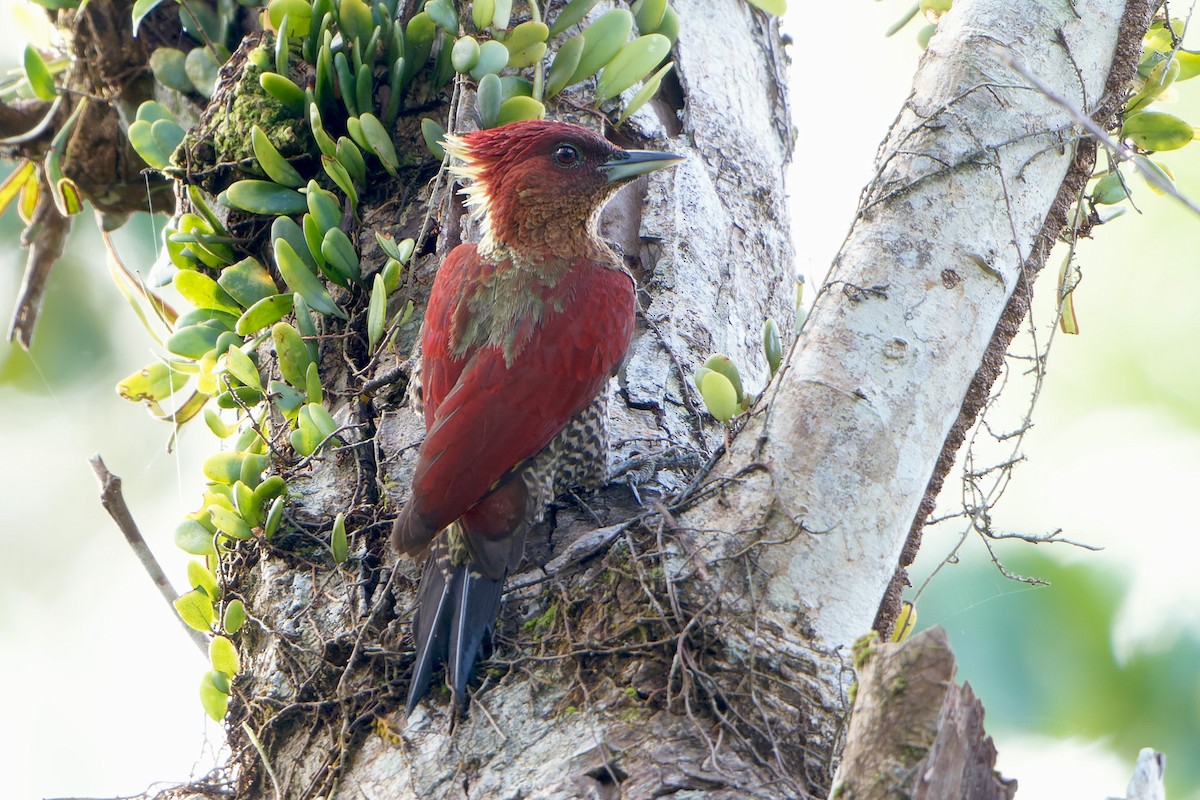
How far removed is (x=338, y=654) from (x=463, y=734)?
40 cm

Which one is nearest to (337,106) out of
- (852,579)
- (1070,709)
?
(852,579)

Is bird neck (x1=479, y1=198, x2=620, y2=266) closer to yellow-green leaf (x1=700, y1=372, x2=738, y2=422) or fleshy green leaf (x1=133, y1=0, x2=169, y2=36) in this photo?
yellow-green leaf (x1=700, y1=372, x2=738, y2=422)

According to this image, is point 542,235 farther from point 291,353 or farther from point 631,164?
point 291,353

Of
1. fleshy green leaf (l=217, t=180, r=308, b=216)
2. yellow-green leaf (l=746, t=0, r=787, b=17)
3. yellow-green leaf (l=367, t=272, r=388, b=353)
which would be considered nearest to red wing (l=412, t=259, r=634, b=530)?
yellow-green leaf (l=367, t=272, r=388, b=353)

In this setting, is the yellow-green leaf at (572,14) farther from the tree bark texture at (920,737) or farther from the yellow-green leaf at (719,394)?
the tree bark texture at (920,737)

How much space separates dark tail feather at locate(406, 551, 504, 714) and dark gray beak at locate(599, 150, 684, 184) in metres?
1.18

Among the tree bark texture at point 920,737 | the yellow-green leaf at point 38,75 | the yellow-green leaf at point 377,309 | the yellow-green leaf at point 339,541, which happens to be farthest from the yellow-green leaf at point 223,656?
the yellow-green leaf at point 38,75

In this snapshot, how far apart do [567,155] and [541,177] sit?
0.33 feet

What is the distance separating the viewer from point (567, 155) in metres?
3.13

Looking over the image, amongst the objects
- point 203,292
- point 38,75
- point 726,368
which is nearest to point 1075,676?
point 726,368

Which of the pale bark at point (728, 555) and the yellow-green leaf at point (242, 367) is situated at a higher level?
the yellow-green leaf at point (242, 367)

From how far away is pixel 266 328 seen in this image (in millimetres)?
3016

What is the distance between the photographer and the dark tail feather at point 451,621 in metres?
2.20

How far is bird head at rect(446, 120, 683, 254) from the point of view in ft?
10.1
